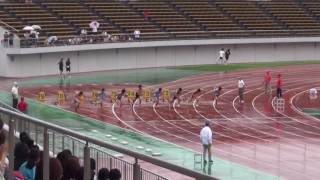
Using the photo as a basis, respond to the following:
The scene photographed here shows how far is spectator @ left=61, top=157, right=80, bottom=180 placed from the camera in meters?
6.66

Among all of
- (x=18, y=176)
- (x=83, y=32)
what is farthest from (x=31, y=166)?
(x=83, y=32)

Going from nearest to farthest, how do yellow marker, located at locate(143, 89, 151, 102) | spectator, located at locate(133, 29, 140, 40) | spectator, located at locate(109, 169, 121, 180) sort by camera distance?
spectator, located at locate(109, 169, 121, 180) < yellow marker, located at locate(143, 89, 151, 102) < spectator, located at locate(133, 29, 140, 40)

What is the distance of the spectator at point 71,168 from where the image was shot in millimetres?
6660

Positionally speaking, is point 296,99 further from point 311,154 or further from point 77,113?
point 311,154

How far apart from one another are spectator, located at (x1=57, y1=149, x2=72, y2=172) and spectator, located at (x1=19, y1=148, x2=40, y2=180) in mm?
275

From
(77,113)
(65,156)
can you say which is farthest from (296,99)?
(65,156)

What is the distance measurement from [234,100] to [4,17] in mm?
20432

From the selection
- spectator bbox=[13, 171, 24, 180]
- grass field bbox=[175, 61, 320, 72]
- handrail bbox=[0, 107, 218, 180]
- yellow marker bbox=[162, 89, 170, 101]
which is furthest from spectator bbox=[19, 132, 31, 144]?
grass field bbox=[175, 61, 320, 72]

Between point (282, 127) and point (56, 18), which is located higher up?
point (56, 18)

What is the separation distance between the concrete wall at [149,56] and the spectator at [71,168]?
42.9 m

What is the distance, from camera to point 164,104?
37.8 m

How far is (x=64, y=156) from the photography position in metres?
6.99

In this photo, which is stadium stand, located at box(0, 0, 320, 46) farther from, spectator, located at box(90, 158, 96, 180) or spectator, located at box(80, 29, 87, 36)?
spectator, located at box(90, 158, 96, 180)

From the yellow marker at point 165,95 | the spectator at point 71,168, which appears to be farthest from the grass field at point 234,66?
the spectator at point 71,168
